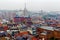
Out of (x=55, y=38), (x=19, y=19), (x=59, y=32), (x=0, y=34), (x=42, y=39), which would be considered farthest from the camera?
(x=19, y=19)

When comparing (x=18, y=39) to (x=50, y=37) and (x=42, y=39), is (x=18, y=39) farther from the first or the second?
(x=50, y=37)

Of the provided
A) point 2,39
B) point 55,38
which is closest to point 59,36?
point 55,38

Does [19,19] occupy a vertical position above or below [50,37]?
below

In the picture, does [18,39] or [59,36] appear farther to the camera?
[18,39]

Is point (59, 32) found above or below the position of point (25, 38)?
above

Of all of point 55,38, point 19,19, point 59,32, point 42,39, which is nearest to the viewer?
point 55,38

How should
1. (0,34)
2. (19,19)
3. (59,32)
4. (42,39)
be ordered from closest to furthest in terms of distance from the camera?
1. (59,32)
2. (42,39)
3. (0,34)
4. (19,19)

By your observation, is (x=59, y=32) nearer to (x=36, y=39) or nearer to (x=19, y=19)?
(x=36, y=39)

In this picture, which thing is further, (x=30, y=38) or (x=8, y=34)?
(x=8, y=34)

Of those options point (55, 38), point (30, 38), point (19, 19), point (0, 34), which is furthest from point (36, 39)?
point (19, 19)
